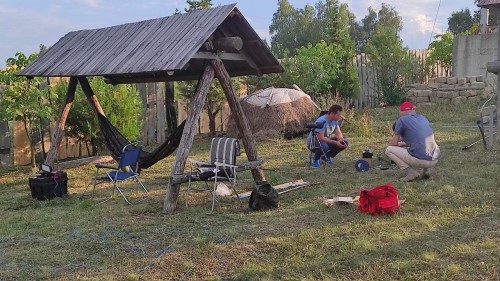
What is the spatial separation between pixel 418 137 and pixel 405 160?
391 mm

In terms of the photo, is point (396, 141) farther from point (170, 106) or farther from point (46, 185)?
point (170, 106)

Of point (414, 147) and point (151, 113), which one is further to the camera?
point (151, 113)

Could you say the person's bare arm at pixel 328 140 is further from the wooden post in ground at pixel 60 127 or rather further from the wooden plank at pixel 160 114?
the wooden plank at pixel 160 114

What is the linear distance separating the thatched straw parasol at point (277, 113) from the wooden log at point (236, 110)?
552 cm

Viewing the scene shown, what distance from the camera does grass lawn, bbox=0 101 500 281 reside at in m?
4.49

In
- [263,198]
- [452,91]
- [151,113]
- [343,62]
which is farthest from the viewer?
[343,62]

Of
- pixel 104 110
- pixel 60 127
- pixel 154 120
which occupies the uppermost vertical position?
pixel 104 110

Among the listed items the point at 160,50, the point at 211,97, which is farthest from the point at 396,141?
the point at 211,97

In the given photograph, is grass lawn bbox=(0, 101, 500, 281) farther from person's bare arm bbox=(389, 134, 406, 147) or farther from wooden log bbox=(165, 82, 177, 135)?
wooden log bbox=(165, 82, 177, 135)

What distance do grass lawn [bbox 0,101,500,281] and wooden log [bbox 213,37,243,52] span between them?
7.02ft

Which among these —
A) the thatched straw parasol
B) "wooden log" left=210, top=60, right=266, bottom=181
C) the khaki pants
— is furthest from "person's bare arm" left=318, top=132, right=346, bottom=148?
the thatched straw parasol

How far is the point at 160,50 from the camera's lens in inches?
273

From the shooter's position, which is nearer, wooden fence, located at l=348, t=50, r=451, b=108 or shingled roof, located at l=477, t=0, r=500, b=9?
shingled roof, located at l=477, t=0, r=500, b=9

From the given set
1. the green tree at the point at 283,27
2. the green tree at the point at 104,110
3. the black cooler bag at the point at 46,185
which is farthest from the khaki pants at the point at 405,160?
the green tree at the point at 283,27
